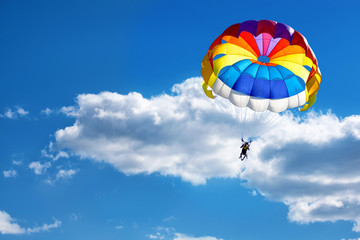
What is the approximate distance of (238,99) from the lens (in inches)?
1626

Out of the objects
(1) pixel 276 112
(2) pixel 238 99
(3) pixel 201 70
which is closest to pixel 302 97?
(1) pixel 276 112

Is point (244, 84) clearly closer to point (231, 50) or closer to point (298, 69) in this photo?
point (231, 50)

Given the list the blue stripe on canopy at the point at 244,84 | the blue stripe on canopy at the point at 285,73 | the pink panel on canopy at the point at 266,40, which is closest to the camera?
the pink panel on canopy at the point at 266,40

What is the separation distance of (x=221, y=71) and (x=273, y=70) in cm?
437

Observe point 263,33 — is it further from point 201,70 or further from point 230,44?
point 201,70

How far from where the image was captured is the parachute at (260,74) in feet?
133

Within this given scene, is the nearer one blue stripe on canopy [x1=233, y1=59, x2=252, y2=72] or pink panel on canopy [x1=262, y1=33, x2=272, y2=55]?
pink panel on canopy [x1=262, y1=33, x2=272, y2=55]

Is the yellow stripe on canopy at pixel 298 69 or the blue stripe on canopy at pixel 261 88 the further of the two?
the blue stripe on canopy at pixel 261 88

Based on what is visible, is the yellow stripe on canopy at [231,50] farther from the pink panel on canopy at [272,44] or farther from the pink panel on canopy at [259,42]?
the pink panel on canopy at [272,44]

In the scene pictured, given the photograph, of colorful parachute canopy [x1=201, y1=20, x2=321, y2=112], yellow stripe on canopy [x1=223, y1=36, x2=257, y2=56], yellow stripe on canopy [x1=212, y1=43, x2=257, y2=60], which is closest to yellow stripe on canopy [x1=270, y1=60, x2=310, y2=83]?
colorful parachute canopy [x1=201, y1=20, x2=321, y2=112]

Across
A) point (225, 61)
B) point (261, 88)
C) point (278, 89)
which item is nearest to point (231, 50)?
point (225, 61)

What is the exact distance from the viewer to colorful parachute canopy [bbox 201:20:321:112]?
40469 mm

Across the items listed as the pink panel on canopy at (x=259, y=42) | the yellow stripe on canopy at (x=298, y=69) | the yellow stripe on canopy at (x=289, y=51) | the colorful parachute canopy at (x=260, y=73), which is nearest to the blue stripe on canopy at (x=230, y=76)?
the colorful parachute canopy at (x=260, y=73)

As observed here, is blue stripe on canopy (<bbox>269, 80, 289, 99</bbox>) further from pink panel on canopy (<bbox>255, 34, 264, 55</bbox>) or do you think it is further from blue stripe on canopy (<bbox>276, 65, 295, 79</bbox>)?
pink panel on canopy (<bbox>255, 34, 264, 55</bbox>)
